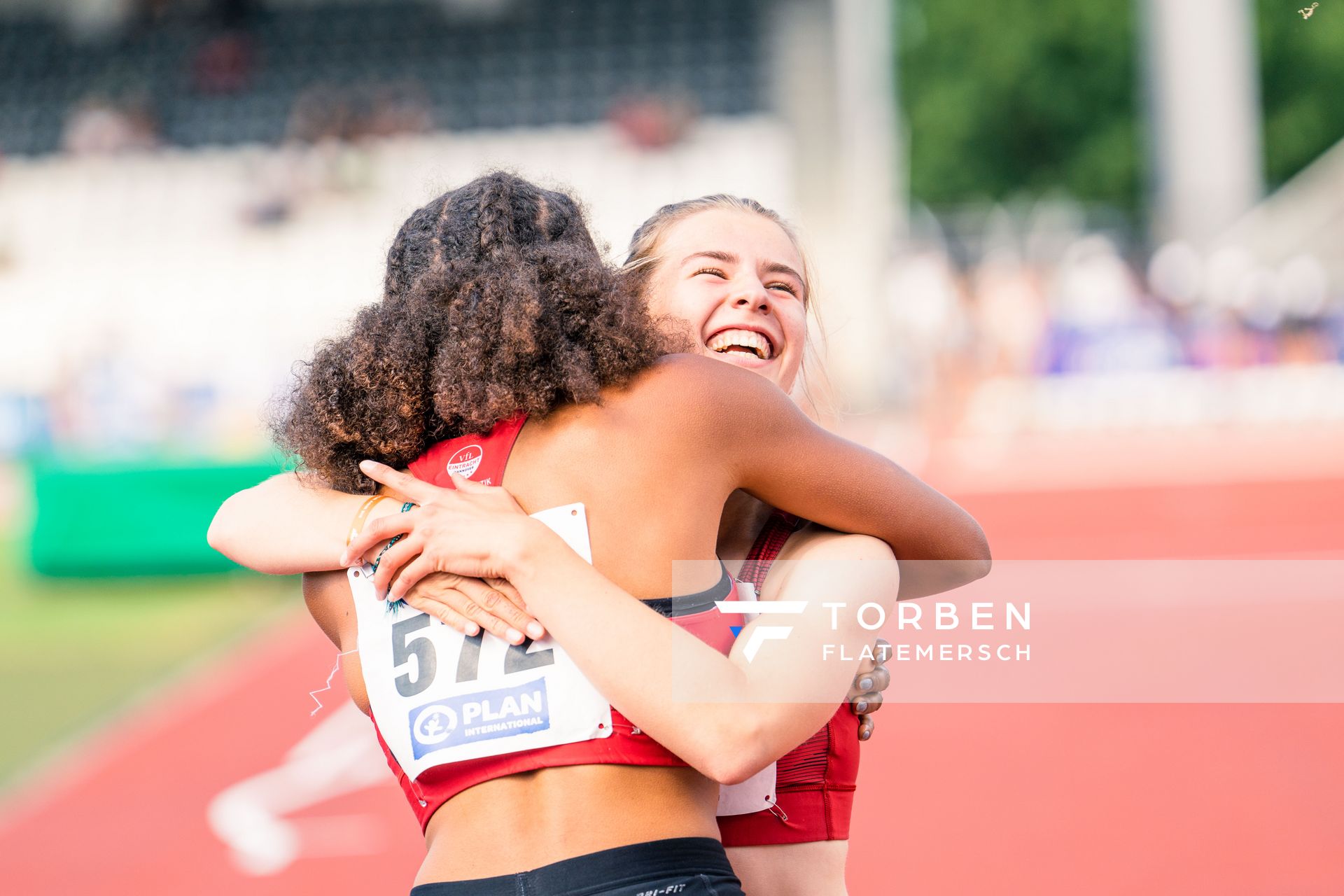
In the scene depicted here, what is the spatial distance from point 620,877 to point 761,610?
0.38 m

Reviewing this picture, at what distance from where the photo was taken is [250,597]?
10.5 m

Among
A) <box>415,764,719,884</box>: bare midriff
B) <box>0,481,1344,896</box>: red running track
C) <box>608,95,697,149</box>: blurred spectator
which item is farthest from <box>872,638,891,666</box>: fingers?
<box>608,95,697,149</box>: blurred spectator

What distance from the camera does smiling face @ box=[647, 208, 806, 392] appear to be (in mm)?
2346

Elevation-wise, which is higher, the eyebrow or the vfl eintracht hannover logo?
the eyebrow

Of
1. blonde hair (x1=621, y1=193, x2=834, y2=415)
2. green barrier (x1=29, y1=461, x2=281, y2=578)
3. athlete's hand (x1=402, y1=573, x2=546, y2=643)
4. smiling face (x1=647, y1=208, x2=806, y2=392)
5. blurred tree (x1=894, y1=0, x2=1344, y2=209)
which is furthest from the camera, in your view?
blurred tree (x1=894, y1=0, x2=1344, y2=209)

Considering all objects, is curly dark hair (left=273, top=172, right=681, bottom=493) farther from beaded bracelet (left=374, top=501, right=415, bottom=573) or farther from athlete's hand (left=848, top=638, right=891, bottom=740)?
athlete's hand (left=848, top=638, right=891, bottom=740)

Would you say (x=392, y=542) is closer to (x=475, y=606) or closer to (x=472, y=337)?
(x=475, y=606)

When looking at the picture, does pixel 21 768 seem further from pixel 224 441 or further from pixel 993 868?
pixel 224 441

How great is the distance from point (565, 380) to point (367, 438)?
0.31 metres

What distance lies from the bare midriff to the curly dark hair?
0.45 meters

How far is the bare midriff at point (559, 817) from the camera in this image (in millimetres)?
1655

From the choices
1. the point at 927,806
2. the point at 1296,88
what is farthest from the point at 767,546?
the point at 1296,88

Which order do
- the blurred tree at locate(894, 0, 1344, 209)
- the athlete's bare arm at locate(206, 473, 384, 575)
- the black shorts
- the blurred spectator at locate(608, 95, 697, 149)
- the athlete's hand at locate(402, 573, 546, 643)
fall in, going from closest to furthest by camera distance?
the black shorts → the athlete's hand at locate(402, 573, 546, 643) → the athlete's bare arm at locate(206, 473, 384, 575) → the blurred spectator at locate(608, 95, 697, 149) → the blurred tree at locate(894, 0, 1344, 209)

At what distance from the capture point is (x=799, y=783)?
2.08m
